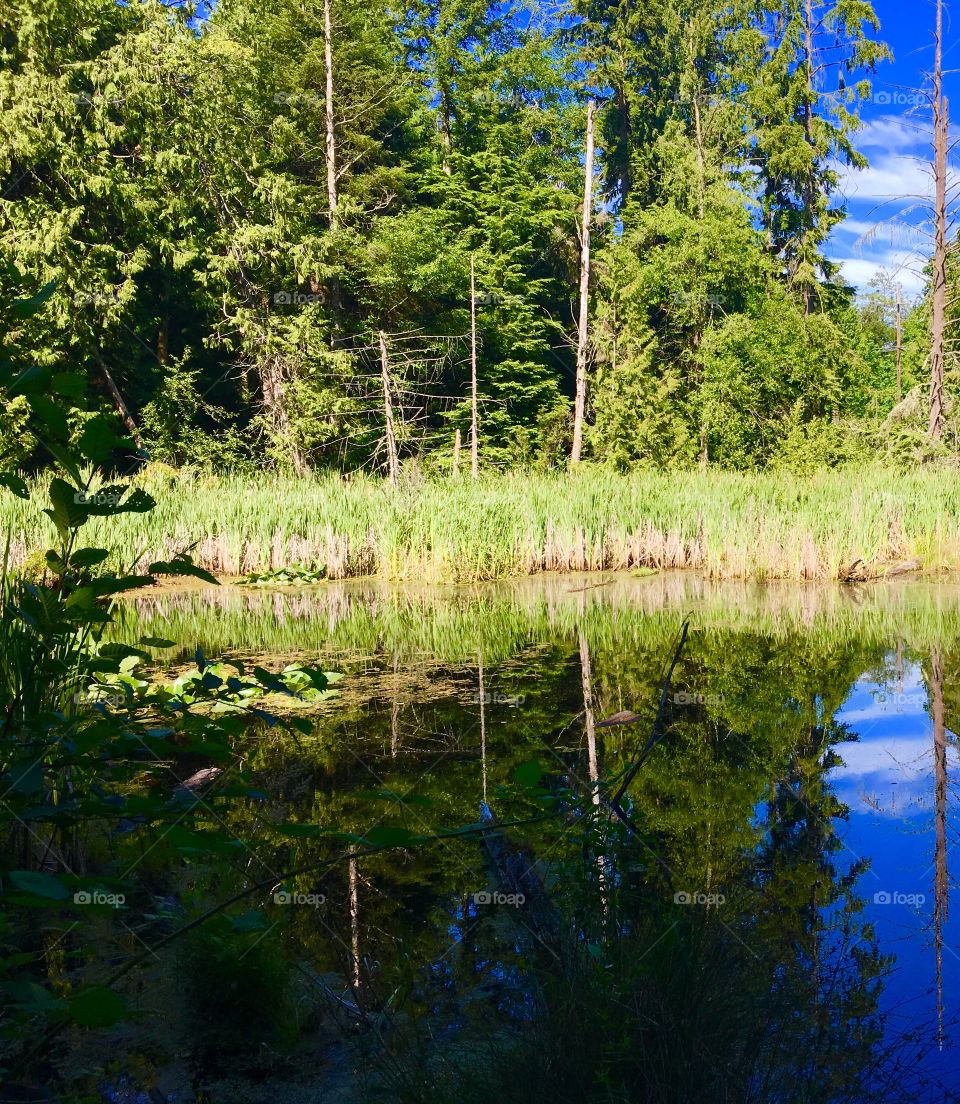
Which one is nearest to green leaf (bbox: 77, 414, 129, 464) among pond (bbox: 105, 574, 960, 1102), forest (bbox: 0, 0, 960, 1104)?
forest (bbox: 0, 0, 960, 1104)

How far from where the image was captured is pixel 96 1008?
1169mm

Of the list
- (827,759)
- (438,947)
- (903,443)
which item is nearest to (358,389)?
(903,443)

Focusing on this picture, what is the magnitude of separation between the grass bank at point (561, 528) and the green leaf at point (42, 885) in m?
10.5

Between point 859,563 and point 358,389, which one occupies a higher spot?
point 358,389

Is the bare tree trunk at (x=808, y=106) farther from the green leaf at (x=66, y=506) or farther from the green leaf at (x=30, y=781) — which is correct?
the green leaf at (x=30, y=781)

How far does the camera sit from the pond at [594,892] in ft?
6.49

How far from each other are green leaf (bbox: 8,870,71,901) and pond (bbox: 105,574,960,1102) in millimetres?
354

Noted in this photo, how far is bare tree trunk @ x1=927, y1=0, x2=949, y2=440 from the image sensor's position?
16750 mm

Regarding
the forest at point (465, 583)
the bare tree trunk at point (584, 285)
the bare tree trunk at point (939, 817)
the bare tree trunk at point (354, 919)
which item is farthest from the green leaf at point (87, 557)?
the bare tree trunk at point (584, 285)

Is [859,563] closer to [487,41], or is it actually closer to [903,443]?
[903,443]

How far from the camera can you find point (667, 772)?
445 centimetres

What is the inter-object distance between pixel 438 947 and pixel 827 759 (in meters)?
2.67

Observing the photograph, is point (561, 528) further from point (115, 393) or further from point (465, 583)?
point (115, 393)

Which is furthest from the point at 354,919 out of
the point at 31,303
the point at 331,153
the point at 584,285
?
the point at 331,153
